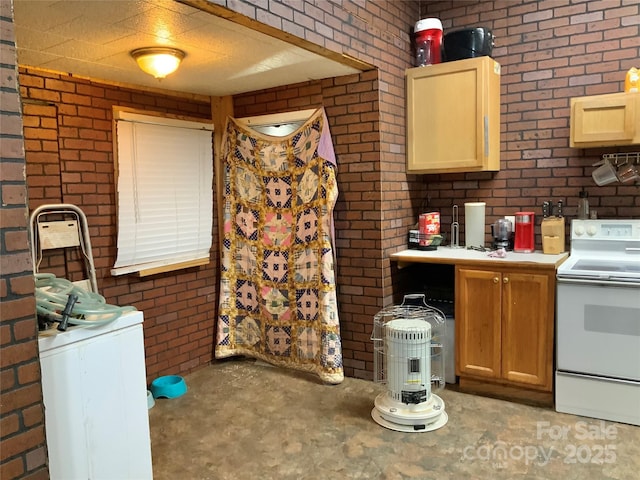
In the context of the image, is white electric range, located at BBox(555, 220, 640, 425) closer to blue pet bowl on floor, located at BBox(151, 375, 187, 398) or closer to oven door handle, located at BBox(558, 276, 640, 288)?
oven door handle, located at BBox(558, 276, 640, 288)

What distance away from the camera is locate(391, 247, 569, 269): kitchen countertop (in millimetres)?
3104

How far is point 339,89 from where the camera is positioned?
358 cm

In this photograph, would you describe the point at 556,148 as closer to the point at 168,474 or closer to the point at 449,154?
the point at 449,154

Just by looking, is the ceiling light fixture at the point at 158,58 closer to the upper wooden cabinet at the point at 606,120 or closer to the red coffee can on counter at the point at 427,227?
the red coffee can on counter at the point at 427,227

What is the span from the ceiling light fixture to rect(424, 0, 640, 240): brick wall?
7.40 feet

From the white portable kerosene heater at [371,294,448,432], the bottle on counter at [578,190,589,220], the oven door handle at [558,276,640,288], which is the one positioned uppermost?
the bottle on counter at [578,190,589,220]

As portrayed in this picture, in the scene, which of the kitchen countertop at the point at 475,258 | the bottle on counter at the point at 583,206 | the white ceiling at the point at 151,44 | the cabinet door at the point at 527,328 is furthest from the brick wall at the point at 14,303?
the bottle on counter at the point at 583,206

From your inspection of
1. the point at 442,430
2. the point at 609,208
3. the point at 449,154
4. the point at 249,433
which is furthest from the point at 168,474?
the point at 609,208

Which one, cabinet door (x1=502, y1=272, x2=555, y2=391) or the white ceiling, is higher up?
the white ceiling

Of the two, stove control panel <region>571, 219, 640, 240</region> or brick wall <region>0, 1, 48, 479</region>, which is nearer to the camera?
brick wall <region>0, 1, 48, 479</region>

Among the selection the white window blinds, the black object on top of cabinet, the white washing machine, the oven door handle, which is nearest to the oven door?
the oven door handle

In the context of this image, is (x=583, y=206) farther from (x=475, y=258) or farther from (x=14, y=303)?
(x=14, y=303)

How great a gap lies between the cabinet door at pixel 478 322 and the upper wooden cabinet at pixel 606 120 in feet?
3.44

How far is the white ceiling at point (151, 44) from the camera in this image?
2188mm
